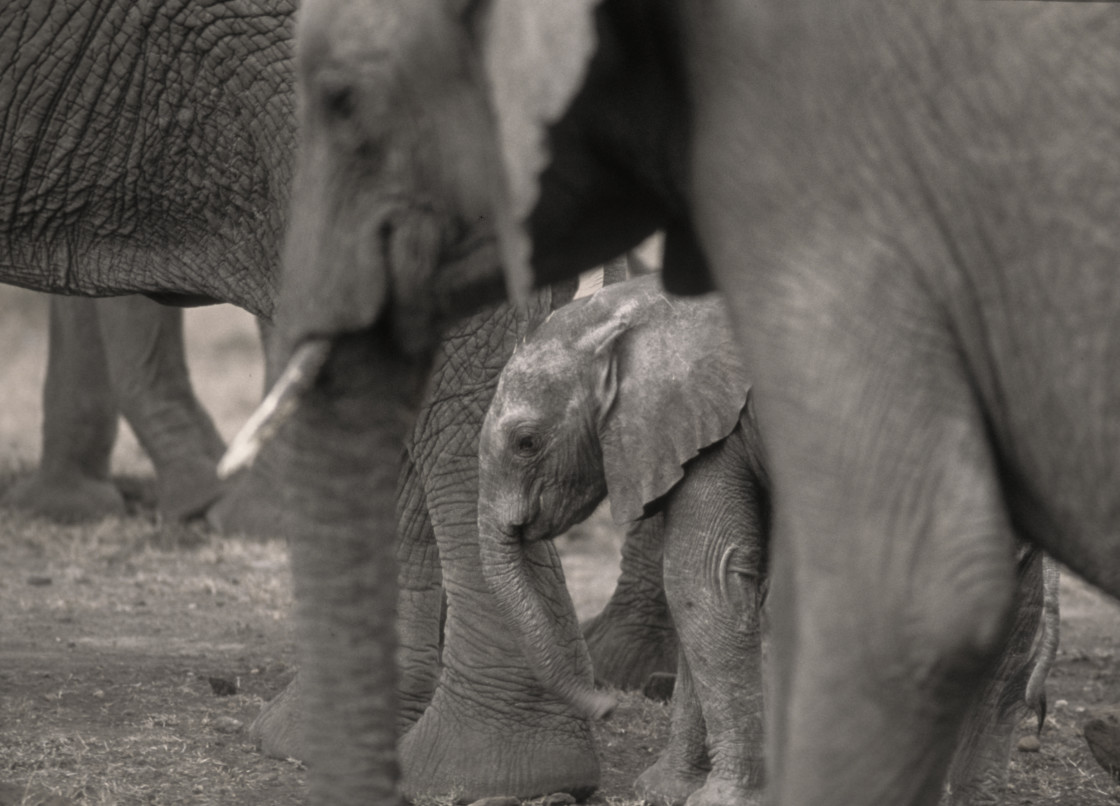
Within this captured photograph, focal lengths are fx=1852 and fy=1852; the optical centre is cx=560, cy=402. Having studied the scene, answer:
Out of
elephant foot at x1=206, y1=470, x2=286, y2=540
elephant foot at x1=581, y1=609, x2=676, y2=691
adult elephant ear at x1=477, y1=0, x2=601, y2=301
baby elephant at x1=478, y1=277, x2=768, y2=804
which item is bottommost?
elephant foot at x1=581, y1=609, x2=676, y2=691

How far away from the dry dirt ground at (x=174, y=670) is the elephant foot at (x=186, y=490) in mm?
105

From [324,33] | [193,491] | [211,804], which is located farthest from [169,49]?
[193,491]

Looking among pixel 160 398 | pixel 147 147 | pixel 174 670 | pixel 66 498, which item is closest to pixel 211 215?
pixel 147 147

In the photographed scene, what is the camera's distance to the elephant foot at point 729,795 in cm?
319

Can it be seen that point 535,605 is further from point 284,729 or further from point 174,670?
point 174,670

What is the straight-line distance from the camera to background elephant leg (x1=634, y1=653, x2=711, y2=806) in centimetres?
341

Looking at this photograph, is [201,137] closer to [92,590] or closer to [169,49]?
[169,49]

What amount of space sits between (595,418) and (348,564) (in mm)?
1529

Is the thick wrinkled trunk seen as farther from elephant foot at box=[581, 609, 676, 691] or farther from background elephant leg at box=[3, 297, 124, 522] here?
background elephant leg at box=[3, 297, 124, 522]

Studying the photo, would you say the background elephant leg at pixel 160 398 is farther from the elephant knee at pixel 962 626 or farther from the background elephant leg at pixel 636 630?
the elephant knee at pixel 962 626

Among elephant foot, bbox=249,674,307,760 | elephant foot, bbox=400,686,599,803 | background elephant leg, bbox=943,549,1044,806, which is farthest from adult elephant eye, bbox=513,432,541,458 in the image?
background elephant leg, bbox=943,549,1044,806

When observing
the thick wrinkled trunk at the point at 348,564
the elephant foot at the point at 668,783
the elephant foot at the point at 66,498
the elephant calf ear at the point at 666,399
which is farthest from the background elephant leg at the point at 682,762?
the elephant foot at the point at 66,498

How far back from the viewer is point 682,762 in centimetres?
345

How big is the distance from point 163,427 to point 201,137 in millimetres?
3560
